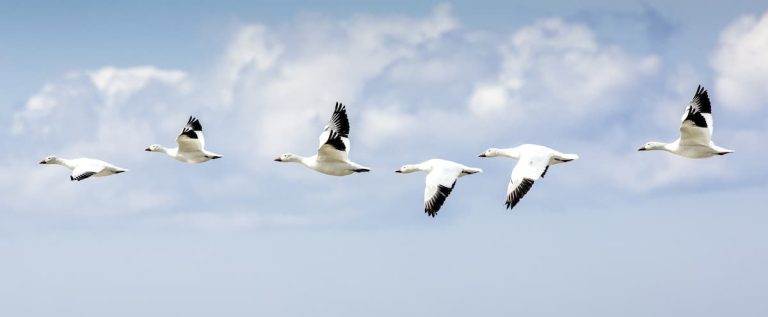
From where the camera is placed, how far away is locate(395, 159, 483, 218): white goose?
47.5 m

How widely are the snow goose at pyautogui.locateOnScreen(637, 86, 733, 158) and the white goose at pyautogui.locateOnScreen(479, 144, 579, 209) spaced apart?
3.97 m

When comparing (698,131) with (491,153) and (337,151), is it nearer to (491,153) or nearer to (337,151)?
(491,153)

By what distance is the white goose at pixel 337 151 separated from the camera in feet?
162

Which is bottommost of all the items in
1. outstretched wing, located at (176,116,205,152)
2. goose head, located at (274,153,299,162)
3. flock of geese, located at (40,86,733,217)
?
flock of geese, located at (40,86,733,217)

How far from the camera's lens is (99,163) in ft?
178

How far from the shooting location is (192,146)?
53.8 metres

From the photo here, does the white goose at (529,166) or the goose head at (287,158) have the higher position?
the goose head at (287,158)

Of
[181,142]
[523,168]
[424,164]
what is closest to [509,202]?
[523,168]

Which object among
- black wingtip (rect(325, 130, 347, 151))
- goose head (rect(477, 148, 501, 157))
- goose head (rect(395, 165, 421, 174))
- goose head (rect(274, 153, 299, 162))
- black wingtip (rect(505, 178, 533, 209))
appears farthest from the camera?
goose head (rect(274, 153, 299, 162))

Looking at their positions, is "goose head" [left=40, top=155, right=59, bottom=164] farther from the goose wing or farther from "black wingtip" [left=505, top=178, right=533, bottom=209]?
"black wingtip" [left=505, top=178, right=533, bottom=209]

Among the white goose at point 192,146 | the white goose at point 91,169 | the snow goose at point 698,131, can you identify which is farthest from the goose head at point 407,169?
the white goose at point 91,169

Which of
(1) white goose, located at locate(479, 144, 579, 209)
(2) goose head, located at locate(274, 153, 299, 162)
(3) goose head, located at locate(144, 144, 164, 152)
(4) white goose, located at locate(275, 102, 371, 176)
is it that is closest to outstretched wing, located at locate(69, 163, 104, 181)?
(3) goose head, located at locate(144, 144, 164, 152)

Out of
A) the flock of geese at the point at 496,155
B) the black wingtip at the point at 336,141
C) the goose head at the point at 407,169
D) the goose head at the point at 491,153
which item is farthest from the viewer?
the goose head at the point at 491,153

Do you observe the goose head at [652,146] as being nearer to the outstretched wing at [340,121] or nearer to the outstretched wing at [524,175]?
the outstretched wing at [524,175]
